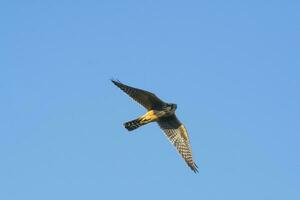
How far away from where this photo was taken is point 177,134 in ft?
100

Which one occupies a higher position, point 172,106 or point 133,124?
point 172,106

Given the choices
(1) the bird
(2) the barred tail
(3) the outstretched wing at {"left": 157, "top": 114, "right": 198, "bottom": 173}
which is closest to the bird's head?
(1) the bird

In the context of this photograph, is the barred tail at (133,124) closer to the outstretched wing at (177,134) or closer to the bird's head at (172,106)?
the bird's head at (172,106)

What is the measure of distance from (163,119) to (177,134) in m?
0.94

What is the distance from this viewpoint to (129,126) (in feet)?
93.6

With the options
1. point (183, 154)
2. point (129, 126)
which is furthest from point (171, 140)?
point (129, 126)

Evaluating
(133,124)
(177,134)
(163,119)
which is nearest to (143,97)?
(133,124)

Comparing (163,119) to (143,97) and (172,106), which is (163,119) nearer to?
(172,106)

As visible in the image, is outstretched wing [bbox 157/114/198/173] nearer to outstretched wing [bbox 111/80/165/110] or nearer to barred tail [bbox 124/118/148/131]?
outstretched wing [bbox 111/80/165/110]

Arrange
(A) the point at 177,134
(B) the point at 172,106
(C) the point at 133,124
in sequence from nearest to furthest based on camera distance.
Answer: (C) the point at 133,124
(B) the point at 172,106
(A) the point at 177,134

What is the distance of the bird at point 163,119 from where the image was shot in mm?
28500

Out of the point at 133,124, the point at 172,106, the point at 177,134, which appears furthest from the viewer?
the point at 177,134

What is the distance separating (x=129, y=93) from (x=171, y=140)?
313 cm

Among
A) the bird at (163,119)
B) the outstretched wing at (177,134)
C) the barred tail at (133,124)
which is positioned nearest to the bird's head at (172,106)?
the bird at (163,119)
